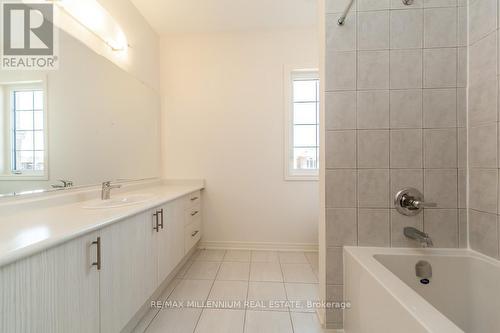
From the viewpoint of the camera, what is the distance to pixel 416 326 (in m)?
0.70

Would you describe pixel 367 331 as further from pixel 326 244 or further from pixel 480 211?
pixel 480 211

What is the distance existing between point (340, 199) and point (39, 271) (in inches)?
55.0

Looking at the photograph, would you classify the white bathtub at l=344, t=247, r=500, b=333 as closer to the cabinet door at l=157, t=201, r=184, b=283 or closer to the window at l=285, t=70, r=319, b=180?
the cabinet door at l=157, t=201, r=184, b=283

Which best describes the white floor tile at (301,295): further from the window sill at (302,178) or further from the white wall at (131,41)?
the white wall at (131,41)

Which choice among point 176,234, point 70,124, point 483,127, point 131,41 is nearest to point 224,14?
point 131,41

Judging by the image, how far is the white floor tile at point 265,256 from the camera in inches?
93.0

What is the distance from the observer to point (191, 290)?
5.86 feet

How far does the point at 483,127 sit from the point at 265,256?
206cm

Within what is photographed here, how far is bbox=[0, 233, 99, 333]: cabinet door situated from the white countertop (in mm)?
45

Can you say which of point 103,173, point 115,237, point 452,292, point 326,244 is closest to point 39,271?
point 115,237

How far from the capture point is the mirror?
118 centimetres

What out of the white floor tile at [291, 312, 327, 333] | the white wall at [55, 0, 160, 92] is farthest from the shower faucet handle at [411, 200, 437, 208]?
the white wall at [55, 0, 160, 92]

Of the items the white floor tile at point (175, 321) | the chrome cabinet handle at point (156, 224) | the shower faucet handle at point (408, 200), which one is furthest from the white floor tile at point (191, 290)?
the shower faucet handle at point (408, 200)

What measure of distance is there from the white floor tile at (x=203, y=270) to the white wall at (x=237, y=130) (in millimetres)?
422
